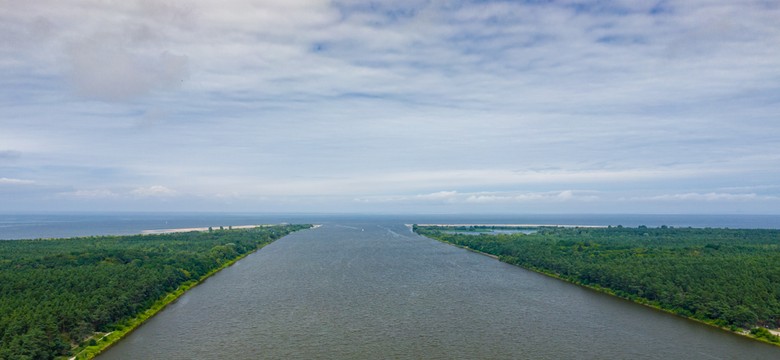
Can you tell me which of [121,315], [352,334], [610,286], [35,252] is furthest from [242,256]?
[610,286]

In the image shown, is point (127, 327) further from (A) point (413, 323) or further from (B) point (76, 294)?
(A) point (413, 323)

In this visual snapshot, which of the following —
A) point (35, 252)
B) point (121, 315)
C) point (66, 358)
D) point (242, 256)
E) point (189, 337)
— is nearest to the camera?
point (66, 358)

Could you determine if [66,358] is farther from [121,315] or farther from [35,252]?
[35,252]

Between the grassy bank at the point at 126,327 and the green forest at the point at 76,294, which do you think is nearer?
the green forest at the point at 76,294

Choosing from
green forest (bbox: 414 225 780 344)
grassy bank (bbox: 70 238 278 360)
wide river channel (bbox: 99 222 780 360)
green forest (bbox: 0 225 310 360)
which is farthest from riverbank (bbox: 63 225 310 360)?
green forest (bbox: 414 225 780 344)

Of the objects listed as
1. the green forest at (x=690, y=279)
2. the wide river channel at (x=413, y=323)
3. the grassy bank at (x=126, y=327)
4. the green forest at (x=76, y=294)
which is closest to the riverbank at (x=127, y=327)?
the grassy bank at (x=126, y=327)

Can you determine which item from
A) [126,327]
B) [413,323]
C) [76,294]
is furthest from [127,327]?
[413,323]

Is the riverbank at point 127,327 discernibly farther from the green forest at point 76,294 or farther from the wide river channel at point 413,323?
the wide river channel at point 413,323

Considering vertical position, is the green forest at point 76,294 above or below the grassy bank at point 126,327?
above

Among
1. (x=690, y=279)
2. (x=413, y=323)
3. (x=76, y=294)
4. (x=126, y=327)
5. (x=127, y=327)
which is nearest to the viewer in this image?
(x=126, y=327)
